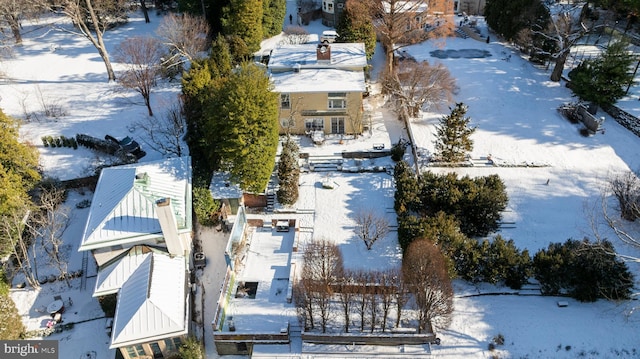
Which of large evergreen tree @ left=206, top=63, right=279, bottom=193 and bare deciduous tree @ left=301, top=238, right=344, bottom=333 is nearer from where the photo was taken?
bare deciduous tree @ left=301, top=238, right=344, bottom=333

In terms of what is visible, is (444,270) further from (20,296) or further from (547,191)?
(20,296)

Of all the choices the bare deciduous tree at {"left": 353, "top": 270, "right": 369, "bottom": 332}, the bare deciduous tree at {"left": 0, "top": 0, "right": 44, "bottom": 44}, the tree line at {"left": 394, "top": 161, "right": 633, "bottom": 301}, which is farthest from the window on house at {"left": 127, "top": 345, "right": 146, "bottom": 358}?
the bare deciduous tree at {"left": 0, "top": 0, "right": 44, "bottom": 44}

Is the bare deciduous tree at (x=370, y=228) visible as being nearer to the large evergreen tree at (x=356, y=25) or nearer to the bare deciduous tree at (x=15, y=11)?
the large evergreen tree at (x=356, y=25)

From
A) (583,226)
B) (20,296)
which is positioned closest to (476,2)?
(583,226)

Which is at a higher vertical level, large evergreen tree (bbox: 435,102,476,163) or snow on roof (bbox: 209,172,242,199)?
large evergreen tree (bbox: 435,102,476,163)

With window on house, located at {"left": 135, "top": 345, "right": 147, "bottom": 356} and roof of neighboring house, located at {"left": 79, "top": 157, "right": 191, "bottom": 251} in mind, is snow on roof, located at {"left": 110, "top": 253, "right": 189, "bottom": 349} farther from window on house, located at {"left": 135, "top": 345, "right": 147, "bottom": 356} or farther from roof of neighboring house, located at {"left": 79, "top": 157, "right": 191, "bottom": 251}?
roof of neighboring house, located at {"left": 79, "top": 157, "right": 191, "bottom": 251}

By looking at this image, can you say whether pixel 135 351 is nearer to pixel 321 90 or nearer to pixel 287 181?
pixel 287 181
